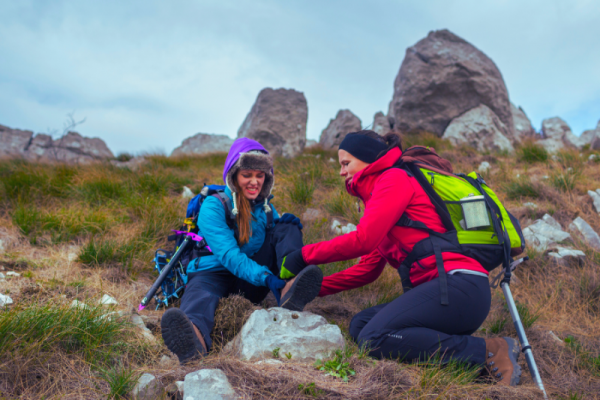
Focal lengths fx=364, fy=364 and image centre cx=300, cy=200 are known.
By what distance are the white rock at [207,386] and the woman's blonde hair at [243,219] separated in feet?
4.58

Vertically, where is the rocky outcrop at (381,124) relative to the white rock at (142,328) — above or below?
above

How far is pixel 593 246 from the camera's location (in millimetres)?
4812

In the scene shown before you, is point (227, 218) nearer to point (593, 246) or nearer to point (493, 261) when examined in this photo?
point (493, 261)

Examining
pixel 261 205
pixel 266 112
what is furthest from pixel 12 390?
pixel 266 112

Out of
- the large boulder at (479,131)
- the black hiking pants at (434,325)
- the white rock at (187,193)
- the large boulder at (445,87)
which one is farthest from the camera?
the large boulder at (445,87)

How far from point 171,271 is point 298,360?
1650mm

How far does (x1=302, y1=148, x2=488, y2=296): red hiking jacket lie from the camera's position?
2.53m

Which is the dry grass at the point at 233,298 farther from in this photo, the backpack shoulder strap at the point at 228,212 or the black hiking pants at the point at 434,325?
the backpack shoulder strap at the point at 228,212

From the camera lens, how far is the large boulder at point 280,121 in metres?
10.9

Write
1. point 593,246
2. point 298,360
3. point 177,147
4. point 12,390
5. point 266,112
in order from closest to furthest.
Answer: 1. point 12,390
2. point 298,360
3. point 593,246
4. point 266,112
5. point 177,147

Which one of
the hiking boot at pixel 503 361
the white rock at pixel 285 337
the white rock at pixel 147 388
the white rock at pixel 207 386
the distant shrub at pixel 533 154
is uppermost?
the distant shrub at pixel 533 154

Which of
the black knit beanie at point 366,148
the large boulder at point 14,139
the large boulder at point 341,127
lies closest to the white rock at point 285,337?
the black knit beanie at point 366,148

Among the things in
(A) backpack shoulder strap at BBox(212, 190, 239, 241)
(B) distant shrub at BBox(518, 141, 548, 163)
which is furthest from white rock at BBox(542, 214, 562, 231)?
(A) backpack shoulder strap at BBox(212, 190, 239, 241)

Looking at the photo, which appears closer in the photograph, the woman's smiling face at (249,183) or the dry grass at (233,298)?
the dry grass at (233,298)
